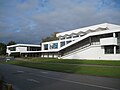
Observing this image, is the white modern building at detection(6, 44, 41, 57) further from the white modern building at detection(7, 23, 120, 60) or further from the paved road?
the paved road

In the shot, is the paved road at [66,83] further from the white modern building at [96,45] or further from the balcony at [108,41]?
the white modern building at [96,45]

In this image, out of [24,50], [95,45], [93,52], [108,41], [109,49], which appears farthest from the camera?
[24,50]

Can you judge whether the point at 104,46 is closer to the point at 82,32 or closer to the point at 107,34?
the point at 107,34

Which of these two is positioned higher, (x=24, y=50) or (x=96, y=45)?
(x=96, y=45)

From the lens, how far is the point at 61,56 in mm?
70750

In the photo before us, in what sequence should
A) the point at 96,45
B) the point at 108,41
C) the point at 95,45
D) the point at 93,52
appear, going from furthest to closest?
the point at 93,52 → the point at 95,45 → the point at 96,45 → the point at 108,41

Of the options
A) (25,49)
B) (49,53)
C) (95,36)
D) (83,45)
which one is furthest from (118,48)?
(25,49)

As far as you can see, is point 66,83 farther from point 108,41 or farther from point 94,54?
point 94,54

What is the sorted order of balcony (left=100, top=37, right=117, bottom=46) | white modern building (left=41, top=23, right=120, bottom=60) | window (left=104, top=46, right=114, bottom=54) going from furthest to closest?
window (left=104, top=46, right=114, bottom=54) → white modern building (left=41, top=23, right=120, bottom=60) → balcony (left=100, top=37, right=117, bottom=46)

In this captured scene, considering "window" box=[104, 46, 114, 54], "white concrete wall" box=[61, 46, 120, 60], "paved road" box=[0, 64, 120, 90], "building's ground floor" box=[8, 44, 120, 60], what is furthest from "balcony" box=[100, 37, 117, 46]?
"paved road" box=[0, 64, 120, 90]

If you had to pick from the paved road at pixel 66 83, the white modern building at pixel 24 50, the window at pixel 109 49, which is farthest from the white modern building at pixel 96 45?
the white modern building at pixel 24 50

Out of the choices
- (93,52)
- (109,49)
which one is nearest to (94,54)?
(93,52)

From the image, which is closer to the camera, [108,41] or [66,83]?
[66,83]

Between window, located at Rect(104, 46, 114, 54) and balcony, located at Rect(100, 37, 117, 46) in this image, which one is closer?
balcony, located at Rect(100, 37, 117, 46)
